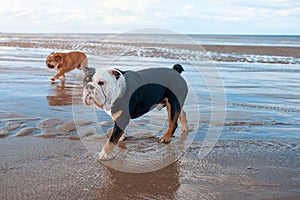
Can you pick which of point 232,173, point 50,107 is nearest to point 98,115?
point 50,107

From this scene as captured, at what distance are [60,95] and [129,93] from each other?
4.41m

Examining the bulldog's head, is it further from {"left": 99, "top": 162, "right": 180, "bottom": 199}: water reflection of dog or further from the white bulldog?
{"left": 99, "top": 162, "right": 180, "bottom": 199}: water reflection of dog

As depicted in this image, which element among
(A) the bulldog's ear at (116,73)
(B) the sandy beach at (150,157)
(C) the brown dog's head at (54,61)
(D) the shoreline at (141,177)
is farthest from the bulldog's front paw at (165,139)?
(C) the brown dog's head at (54,61)

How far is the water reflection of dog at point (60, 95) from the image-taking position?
722 centimetres

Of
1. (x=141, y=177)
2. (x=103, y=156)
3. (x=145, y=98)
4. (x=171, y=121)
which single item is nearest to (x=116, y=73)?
(x=145, y=98)

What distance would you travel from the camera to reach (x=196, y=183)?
3.53m

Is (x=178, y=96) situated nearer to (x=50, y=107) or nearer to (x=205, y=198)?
(x=205, y=198)

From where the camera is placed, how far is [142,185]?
3.46m

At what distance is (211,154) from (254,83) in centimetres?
636

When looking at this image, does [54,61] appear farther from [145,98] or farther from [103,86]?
[103,86]

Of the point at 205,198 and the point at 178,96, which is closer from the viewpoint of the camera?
the point at 205,198

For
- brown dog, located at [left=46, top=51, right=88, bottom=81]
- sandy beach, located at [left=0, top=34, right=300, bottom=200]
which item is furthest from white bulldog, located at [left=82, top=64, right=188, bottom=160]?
brown dog, located at [left=46, top=51, right=88, bottom=81]

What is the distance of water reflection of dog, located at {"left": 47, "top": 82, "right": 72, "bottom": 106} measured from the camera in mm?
7216

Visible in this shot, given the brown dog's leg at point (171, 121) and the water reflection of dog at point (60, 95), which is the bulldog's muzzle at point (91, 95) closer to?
the brown dog's leg at point (171, 121)
